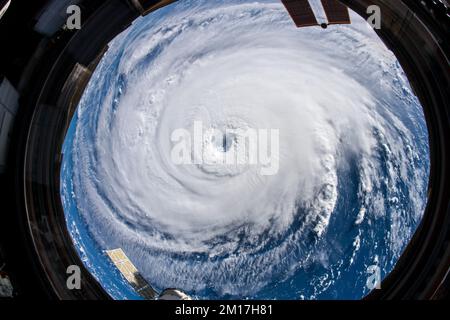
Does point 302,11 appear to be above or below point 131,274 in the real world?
above

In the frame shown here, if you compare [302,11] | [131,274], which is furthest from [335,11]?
[131,274]

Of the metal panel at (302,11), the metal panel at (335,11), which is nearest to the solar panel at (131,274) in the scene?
the metal panel at (335,11)

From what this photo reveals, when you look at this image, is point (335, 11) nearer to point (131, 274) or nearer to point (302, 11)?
point (302, 11)

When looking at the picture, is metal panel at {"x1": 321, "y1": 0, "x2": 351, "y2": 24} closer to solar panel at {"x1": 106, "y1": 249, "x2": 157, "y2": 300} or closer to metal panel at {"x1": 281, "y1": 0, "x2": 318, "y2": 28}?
metal panel at {"x1": 281, "y1": 0, "x2": 318, "y2": 28}

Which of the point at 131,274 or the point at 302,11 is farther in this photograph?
the point at 131,274
